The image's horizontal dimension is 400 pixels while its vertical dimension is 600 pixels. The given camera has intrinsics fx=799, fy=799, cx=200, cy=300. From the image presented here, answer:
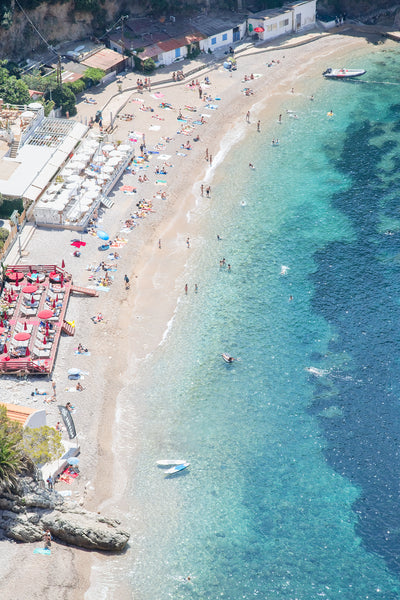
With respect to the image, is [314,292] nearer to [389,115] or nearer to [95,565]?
[95,565]

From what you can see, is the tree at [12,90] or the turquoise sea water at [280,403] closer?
the turquoise sea water at [280,403]

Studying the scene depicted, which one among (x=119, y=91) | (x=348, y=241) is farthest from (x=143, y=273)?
(x=119, y=91)

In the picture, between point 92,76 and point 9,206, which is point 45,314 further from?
point 92,76

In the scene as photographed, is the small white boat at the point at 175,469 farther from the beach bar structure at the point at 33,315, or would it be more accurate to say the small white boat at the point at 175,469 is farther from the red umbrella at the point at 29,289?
the red umbrella at the point at 29,289

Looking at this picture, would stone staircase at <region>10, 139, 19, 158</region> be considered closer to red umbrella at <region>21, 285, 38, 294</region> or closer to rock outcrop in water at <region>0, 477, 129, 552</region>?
red umbrella at <region>21, 285, 38, 294</region>

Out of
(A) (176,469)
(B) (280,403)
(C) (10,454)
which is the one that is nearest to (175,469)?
(A) (176,469)

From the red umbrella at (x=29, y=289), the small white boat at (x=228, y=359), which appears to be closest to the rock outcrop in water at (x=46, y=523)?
the small white boat at (x=228, y=359)
